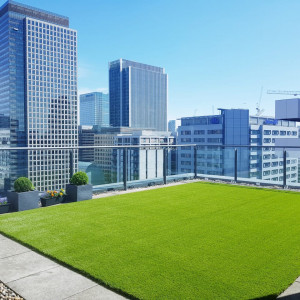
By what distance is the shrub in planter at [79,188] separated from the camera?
671 cm

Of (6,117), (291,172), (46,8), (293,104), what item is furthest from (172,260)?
(46,8)

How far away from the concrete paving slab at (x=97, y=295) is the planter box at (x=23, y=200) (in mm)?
3632

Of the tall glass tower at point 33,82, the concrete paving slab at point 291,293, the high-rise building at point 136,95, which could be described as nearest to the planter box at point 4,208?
the concrete paving slab at point 291,293

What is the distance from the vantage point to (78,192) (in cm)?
671

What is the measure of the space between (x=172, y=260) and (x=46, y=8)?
527 feet

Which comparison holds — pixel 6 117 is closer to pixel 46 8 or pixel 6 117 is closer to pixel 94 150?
pixel 46 8

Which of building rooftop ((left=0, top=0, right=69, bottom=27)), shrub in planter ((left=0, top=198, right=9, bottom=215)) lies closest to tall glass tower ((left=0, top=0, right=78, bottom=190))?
building rooftop ((left=0, top=0, right=69, bottom=27))

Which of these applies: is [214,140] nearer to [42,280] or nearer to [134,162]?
[134,162]

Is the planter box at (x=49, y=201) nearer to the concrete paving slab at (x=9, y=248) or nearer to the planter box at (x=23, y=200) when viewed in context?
the planter box at (x=23, y=200)

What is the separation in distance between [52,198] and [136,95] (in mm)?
179363

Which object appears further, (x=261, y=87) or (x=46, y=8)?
(x=46, y=8)

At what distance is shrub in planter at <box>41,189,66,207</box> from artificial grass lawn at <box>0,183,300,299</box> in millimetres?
392

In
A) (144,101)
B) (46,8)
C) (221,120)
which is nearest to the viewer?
(221,120)

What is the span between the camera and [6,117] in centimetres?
12556
